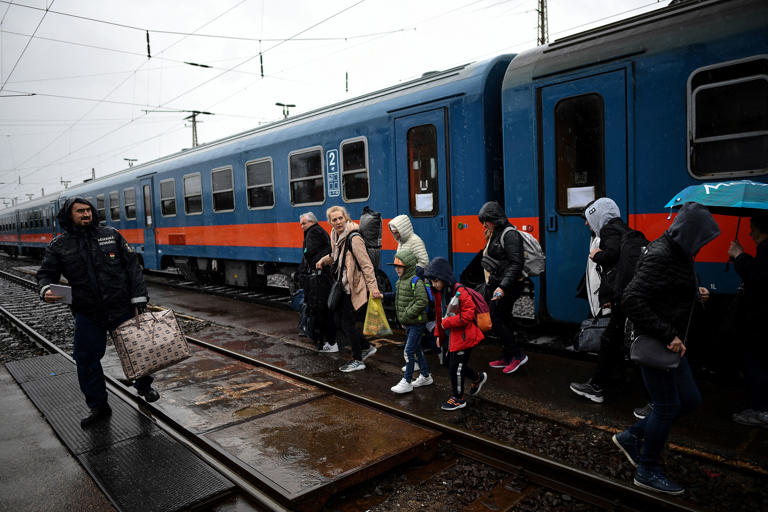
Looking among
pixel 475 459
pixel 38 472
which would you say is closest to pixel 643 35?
pixel 475 459

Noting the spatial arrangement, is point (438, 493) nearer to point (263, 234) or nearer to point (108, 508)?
point (108, 508)

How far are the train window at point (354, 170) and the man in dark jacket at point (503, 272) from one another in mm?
3103

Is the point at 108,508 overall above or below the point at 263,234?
below

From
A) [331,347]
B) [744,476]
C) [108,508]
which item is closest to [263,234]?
[331,347]

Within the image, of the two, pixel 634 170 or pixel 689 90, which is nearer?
pixel 689 90

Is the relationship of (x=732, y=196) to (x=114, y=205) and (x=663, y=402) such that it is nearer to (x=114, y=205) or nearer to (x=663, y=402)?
(x=663, y=402)

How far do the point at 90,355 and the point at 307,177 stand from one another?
17.3 feet

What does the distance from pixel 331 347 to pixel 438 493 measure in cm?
354

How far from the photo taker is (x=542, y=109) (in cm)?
577

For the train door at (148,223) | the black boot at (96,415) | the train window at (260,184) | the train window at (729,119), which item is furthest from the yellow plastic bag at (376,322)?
the train door at (148,223)

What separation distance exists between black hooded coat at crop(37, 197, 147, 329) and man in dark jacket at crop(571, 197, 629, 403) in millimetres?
3736

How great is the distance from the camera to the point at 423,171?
7.11 metres

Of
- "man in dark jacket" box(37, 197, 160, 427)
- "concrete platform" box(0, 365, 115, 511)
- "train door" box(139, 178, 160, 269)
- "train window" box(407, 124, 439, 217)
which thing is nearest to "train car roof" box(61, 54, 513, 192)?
"train window" box(407, 124, 439, 217)

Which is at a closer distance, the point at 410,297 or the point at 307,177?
the point at 410,297
